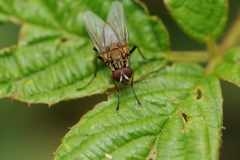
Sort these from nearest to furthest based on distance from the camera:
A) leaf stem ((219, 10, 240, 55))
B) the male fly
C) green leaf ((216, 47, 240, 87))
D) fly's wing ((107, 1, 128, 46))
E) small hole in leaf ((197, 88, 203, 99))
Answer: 1. green leaf ((216, 47, 240, 87))
2. small hole in leaf ((197, 88, 203, 99))
3. the male fly
4. fly's wing ((107, 1, 128, 46))
5. leaf stem ((219, 10, 240, 55))

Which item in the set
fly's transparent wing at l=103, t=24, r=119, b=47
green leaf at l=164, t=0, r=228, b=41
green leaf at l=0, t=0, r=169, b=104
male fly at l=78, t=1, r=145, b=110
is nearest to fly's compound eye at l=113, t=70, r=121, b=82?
male fly at l=78, t=1, r=145, b=110

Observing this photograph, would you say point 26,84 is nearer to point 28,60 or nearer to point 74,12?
point 28,60

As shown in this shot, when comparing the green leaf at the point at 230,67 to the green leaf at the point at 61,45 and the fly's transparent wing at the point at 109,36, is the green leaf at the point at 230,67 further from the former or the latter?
the fly's transparent wing at the point at 109,36

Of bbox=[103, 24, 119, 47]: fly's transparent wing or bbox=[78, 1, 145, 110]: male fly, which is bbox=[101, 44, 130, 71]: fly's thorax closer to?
bbox=[78, 1, 145, 110]: male fly

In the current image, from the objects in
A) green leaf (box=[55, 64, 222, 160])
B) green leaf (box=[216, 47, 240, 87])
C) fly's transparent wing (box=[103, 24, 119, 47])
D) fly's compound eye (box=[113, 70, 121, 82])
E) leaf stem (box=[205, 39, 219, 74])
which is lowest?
green leaf (box=[55, 64, 222, 160])

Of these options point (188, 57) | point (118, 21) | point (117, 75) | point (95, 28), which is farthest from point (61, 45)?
point (188, 57)

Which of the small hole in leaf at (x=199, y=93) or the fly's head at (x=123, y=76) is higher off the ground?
the fly's head at (x=123, y=76)

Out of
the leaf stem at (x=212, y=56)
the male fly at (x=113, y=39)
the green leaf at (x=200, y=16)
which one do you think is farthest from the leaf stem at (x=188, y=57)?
the male fly at (x=113, y=39)
